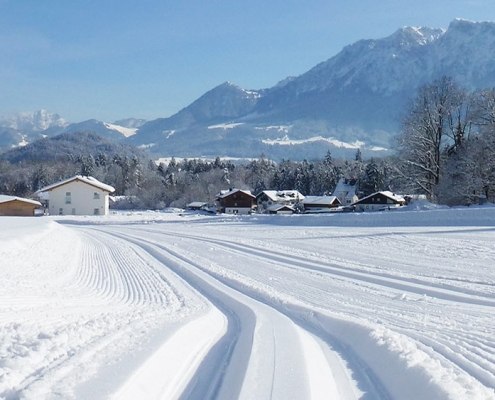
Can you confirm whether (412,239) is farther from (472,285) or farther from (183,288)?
(183,288)

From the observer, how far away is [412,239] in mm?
23141

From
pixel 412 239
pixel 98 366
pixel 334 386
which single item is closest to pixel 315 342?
pixel 334 386

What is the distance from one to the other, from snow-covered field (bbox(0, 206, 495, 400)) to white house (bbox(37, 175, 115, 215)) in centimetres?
4984

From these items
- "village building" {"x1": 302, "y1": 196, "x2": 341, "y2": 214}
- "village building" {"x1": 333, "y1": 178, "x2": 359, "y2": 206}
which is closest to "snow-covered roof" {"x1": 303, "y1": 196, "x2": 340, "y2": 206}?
"village building" {"x1": 302, "y1": 196, "x2": 341, "y2": 214}

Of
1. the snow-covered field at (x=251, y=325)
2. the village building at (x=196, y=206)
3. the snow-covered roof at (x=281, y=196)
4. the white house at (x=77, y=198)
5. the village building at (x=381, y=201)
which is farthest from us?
the village building at (x=196, y=206)

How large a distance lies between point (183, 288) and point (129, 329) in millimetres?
5680

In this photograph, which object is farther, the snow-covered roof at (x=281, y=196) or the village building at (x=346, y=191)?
the village building at (x=346, y=191)

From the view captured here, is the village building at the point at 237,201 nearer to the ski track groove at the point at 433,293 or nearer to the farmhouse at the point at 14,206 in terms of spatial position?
the farmhouse at the point at 14,206

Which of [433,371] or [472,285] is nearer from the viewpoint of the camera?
[433,371]

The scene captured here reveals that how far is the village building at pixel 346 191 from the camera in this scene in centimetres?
9406

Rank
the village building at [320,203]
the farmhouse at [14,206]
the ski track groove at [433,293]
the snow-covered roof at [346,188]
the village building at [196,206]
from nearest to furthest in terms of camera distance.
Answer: the ski track groove at [433,293] → the farmhouse at [14,206] → the village building at [320,203] → the village building at [196,206] → the snow-covered roof at [346,188]

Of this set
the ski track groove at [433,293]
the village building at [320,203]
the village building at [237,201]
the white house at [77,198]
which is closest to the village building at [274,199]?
the village building at [237,201]

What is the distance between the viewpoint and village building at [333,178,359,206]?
94062mm

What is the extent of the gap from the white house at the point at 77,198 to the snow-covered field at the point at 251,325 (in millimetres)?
49843
